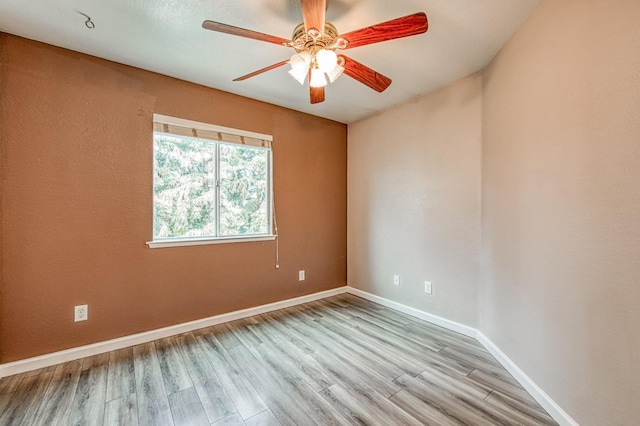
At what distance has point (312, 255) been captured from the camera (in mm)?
3602

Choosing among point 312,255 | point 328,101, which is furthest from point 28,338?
point 328,101

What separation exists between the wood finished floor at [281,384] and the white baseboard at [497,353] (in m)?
0.05

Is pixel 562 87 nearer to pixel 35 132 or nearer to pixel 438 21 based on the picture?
pixel 438 21

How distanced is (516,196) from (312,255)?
2.38m

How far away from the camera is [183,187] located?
2678mm

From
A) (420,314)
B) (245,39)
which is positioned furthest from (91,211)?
(420,314)

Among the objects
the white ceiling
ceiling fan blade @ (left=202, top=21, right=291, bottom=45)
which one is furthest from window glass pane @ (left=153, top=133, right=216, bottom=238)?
ceiling fan blade @ (left=202, top=21, right=291, bottom=45)

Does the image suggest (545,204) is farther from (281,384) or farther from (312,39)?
(281,384)

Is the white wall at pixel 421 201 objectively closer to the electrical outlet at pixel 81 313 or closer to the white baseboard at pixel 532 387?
the white baseboard at pixel 532 387

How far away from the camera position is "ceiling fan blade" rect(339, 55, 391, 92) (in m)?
1.76

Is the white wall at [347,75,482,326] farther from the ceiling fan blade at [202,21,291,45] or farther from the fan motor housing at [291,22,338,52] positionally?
the ceiling fan blade at [202,21,291,45]

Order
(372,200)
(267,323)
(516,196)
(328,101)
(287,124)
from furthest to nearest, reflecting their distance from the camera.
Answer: (372,200)
(287,124)
(328,101)
(267,323)
(516,196)

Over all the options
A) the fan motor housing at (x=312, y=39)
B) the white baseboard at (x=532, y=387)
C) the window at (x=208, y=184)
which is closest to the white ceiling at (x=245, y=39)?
the fan motor housing at (x=312, y=39)

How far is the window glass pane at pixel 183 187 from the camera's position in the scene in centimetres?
256
